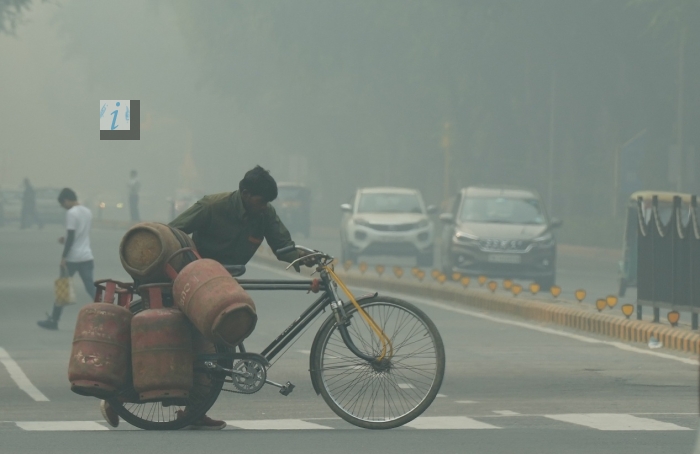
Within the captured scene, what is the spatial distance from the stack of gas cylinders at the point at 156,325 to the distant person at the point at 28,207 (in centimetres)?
4858

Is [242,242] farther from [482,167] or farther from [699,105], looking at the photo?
[482,167]

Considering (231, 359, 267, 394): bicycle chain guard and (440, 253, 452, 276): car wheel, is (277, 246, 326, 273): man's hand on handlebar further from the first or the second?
(440, 253, 452, 276): car wheel

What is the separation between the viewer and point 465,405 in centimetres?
1176

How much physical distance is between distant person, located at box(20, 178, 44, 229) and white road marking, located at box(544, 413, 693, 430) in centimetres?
4789

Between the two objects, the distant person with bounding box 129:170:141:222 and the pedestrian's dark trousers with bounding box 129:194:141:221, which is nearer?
the distant person with bounding box 129:170:141:222

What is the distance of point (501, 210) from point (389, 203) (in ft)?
23.8

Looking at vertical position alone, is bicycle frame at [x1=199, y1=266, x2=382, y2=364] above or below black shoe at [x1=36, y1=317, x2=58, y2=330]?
above

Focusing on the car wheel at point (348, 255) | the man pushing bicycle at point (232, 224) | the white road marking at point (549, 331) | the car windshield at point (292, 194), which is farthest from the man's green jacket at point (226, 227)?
the car windshield at point (292, 194)

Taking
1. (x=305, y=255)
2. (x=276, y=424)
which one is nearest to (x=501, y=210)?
(x=276, y=424)

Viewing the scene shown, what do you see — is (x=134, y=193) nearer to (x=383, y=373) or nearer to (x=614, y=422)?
(x=614, y=422)

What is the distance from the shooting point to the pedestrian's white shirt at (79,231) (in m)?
20.0

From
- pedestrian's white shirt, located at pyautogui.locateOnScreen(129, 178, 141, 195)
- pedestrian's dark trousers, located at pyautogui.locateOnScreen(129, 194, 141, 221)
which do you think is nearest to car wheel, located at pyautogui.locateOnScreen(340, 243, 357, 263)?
pedestrian's white shirt, located at pyautogui.locateOnScreen(129, 178, 141, 195)

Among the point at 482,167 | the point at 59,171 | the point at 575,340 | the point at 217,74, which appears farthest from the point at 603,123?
the point at 59,171

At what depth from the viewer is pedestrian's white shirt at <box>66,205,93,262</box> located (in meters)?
20.0
